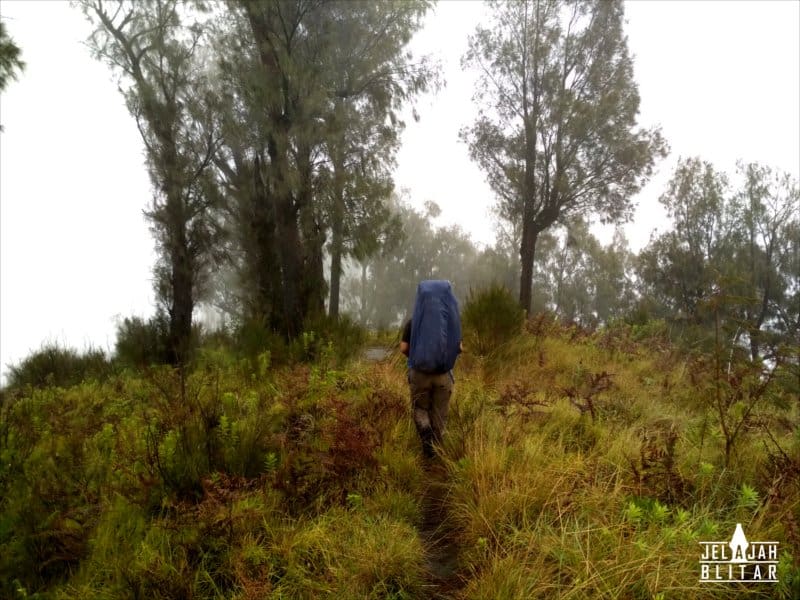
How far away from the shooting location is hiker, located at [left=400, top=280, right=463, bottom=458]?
3.66m

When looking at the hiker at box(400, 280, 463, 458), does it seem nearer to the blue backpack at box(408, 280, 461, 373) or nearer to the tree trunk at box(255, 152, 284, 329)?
the blue backpack at box(408, 280, 461, 373)

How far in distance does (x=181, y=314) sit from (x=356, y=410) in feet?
32.6

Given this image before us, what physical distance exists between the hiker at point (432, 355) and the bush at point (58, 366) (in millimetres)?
9206

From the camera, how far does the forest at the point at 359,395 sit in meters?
2.32

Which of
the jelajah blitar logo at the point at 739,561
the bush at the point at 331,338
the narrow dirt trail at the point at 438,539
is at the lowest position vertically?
the narrow dirt trail at the point at 438,539

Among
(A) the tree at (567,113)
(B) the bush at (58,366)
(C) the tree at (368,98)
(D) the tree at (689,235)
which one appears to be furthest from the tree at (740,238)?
(B) the bush at (58,366)

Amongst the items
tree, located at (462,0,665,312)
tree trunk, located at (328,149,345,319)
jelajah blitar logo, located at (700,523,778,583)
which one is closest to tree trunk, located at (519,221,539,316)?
tree, located at (462,0,665,312)

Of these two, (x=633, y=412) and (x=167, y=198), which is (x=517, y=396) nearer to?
(x=633, y=412)

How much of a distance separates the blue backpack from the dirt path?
853 mm

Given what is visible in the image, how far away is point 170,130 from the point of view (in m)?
12.6

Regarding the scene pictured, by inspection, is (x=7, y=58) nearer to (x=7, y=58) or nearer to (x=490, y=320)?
(x=7, y=58)

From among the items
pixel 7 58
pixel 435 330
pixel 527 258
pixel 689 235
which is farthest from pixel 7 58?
pixel 689 235

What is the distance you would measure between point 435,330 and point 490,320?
3.83m

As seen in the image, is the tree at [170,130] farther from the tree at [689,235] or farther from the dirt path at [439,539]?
the tree at [689,235]
